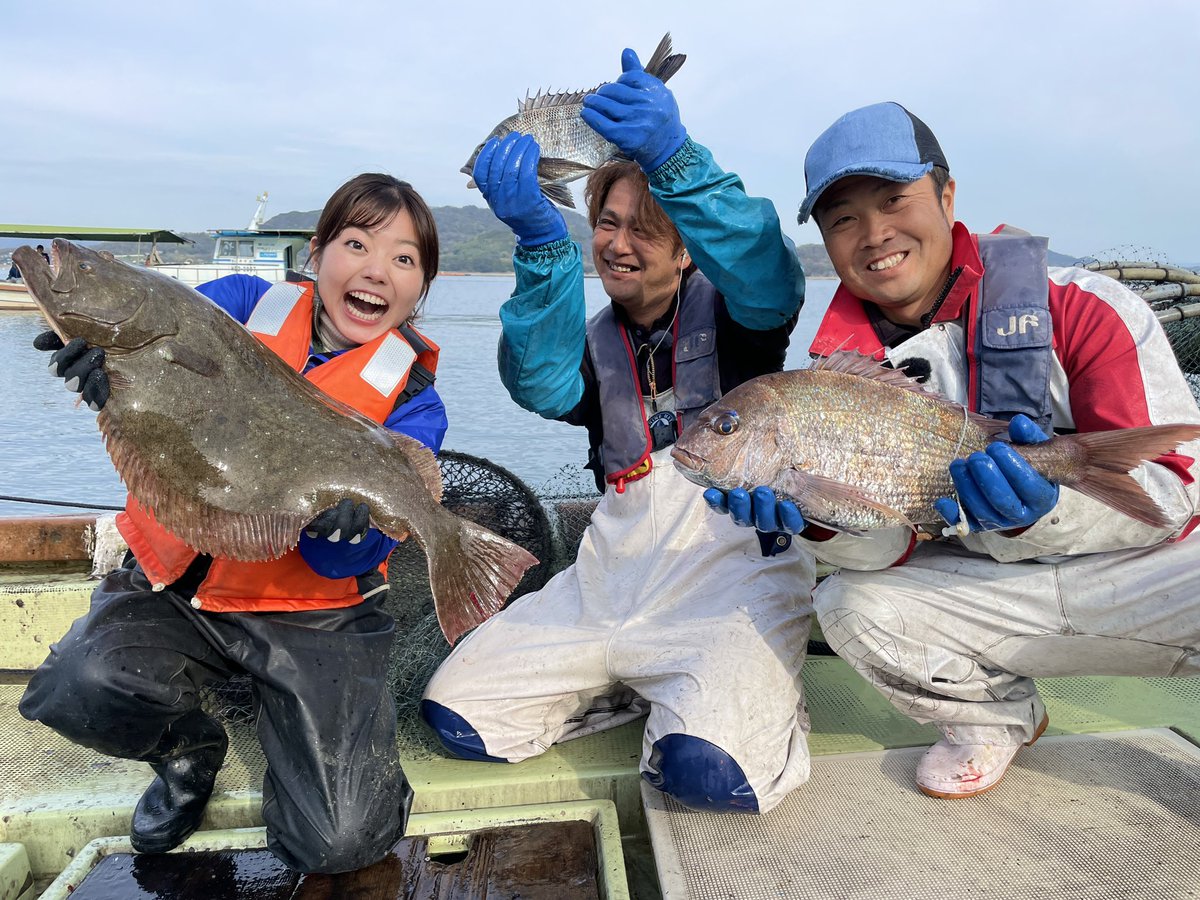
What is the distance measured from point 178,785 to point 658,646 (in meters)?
1.76

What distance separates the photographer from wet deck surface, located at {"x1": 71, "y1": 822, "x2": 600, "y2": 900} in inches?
103

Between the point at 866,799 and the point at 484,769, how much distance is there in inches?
55.4

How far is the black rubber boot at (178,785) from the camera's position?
2.79m

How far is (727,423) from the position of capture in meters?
2.59

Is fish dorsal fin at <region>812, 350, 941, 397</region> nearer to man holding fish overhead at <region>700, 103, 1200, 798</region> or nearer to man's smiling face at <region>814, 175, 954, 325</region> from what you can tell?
man holding fish overhead at <region>700, 103, 1200, 798</region>

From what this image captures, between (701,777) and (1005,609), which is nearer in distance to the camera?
(701,777)

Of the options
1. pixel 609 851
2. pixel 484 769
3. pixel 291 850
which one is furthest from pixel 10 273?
pixel 609 851

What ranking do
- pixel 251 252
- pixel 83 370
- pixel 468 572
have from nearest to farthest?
1. pixel 83 370
2. pixel 468 572
3. pixel 251 252

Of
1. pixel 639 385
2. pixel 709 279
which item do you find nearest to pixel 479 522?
pixel 639 385

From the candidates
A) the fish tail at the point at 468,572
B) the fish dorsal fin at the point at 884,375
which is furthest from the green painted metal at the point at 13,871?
the fish dorsal fin at the point at 884,375

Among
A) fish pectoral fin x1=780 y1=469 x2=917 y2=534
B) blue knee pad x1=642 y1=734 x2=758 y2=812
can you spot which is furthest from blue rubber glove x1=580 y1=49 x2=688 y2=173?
blue knee pad x1=642 y1=734 x2=758 y2=812

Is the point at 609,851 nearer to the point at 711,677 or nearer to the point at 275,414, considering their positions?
the point at 711,677

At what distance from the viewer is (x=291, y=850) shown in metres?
2.74

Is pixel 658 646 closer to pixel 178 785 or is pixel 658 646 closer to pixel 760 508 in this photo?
pixel 760 508
